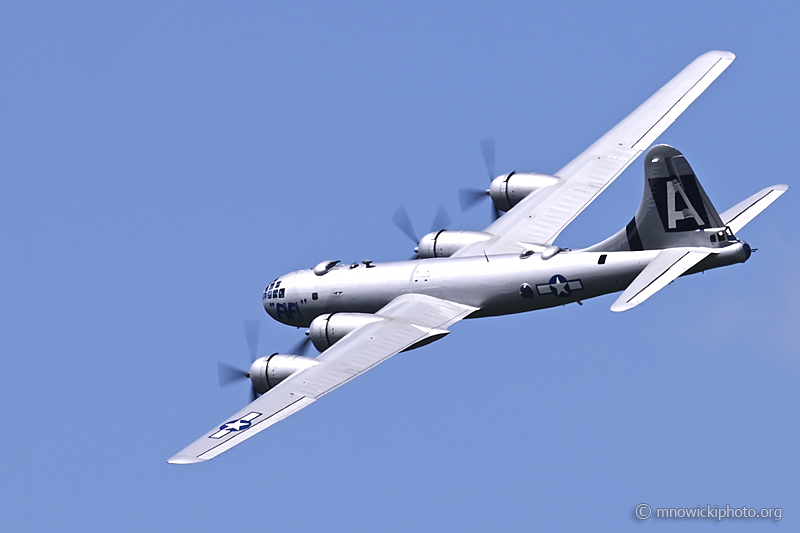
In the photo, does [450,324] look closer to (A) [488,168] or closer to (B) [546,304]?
(B) [546,304]

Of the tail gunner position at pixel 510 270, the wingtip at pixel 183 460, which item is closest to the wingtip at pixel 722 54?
the tail gunner position at pixel 510 270

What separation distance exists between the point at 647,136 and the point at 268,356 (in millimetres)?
20954

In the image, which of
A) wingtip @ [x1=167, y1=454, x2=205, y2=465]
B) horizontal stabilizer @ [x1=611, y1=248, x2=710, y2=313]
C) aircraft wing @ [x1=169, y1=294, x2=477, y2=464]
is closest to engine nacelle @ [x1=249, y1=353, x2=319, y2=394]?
aircraft wing @ [x1=169, y1=294, x2=477, y2=464]

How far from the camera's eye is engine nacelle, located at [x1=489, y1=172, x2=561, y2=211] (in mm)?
68750

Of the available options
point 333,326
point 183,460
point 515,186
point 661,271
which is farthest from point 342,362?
point 515,186

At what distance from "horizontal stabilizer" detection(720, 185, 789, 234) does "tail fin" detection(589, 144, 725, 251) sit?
0.64 meters

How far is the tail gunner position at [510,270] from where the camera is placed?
56688 mm

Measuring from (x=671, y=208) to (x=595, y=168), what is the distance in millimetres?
11217

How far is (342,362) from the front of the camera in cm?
5878

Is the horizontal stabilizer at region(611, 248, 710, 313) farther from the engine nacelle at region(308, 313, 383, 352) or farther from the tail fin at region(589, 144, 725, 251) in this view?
the engine nacelle at region(308, 313, 383, 352)

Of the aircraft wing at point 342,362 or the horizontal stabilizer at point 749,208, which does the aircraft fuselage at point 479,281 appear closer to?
the aircraft wing at point 342,362

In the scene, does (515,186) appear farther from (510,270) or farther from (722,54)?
(722,54)

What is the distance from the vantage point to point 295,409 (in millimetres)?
56250

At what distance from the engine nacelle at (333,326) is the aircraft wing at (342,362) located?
1.54 ft
